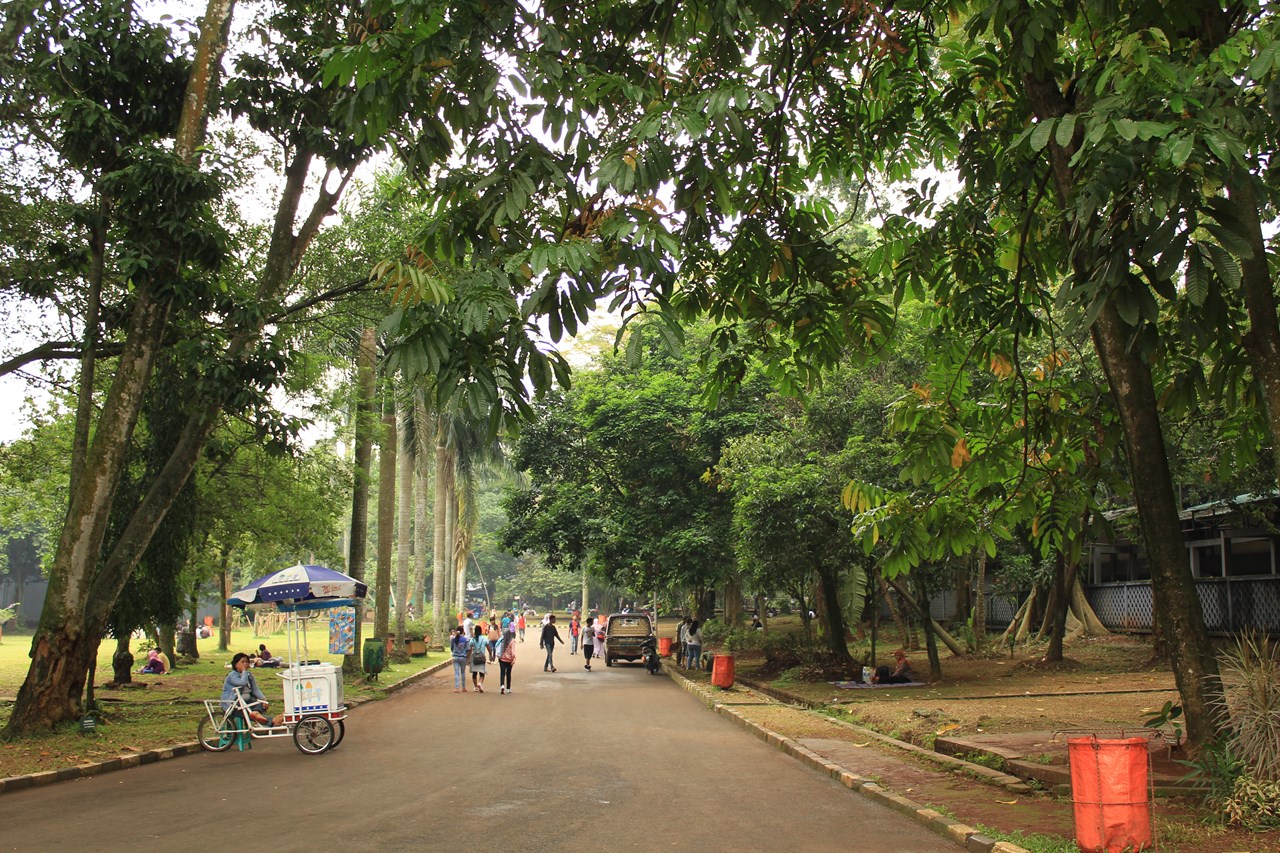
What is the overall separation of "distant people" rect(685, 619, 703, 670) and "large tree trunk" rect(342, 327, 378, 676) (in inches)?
390

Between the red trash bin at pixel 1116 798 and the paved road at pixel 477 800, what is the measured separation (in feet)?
4.19

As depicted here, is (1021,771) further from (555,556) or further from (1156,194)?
(555,556)

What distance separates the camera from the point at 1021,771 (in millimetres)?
9992

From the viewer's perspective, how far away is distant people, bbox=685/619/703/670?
30516 mm

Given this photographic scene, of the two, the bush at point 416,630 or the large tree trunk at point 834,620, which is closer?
the large tree trunk at point 834,620

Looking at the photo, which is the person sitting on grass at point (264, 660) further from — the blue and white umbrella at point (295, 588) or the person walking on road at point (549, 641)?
the blue and white umbrella at point (295, 588)

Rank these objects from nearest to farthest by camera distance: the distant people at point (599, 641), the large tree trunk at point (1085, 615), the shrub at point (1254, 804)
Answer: the shrub at point (1254, 804)
the large tree trunk at point (1085, 615)
the distant people at point (599, 641)

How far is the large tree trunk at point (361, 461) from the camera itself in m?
24.7

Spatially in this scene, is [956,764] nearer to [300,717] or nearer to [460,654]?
[300,717]

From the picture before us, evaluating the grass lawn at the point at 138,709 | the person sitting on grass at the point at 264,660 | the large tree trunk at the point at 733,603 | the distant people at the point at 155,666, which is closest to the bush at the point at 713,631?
the large tree trunk at the point at 733,603

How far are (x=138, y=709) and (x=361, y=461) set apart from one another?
30.8 ft

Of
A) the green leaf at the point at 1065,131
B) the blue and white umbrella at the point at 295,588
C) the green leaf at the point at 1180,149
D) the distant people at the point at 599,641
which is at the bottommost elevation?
the distant people at the point at 599,641

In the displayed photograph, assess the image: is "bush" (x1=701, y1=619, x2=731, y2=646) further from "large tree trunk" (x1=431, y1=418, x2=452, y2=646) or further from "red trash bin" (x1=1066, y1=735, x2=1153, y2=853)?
"red trash bin" (x1=1066, y1=735, x2=1153, y2=853)

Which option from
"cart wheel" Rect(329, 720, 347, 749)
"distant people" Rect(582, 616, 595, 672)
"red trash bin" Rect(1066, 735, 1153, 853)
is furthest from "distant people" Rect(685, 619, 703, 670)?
"red trash bin" Rect(1066, 735, 1153, 853)
